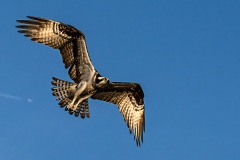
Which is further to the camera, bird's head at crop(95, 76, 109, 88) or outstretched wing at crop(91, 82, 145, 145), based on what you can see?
outstretched wing at crop(91, 82, 145, 145)

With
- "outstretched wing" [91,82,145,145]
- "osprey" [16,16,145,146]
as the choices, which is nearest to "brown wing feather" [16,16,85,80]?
"osprey" [16,16,145,146]

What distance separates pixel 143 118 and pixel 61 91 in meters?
3.14

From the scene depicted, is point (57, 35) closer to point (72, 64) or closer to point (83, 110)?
point (72, 64)

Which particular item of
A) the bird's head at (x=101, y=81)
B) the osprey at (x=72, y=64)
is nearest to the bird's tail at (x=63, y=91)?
the osprey at (x=72, y=64)

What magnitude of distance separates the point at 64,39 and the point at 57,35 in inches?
10.2

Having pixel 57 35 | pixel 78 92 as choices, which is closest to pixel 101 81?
pixel 78 92

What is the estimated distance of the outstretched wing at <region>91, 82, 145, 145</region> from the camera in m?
25.3

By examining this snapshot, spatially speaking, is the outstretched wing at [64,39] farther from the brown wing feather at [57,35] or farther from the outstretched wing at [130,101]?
the outstretched wing at [130,101]

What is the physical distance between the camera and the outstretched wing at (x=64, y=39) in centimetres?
2391

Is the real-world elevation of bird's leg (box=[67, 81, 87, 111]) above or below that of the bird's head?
below

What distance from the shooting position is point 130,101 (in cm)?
2591

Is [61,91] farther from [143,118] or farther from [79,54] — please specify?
[143,118]

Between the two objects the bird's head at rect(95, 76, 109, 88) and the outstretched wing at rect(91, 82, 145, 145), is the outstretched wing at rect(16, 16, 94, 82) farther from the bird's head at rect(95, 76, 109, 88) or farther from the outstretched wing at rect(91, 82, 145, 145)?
the outstretched wing at rect(91, 82, 145, 145)

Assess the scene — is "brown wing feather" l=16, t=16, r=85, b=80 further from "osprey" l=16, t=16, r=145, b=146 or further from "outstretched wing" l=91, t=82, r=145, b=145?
"outstretched wing" l=91, t=82, r=145, b=145
